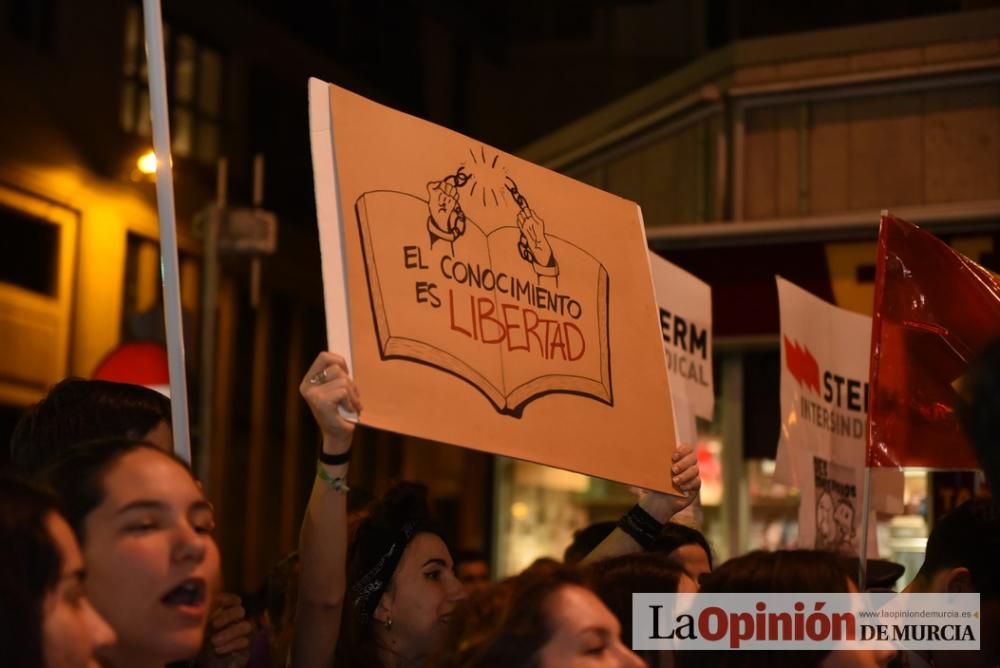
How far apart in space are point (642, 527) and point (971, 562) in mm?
803

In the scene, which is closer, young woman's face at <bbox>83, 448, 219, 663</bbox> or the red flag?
young woman's face at <bbox>83, 448, 219, 663</bbox>

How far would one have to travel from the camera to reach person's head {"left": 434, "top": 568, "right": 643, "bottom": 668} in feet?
8.47

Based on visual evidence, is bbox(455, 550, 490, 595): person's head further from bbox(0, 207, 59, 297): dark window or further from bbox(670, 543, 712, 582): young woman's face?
bbox(0, 207, 59, 297): dark window

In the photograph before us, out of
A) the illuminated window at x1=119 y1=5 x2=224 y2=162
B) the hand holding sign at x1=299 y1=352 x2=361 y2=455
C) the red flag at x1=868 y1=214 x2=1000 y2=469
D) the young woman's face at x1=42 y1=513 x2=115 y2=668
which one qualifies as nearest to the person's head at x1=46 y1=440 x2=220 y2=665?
the young woman's face at x1=42 y1=513 x2=115 y2=668

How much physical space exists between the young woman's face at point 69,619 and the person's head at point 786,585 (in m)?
1.30

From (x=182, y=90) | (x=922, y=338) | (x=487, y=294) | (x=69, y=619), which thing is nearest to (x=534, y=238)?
(x=487, y=294)

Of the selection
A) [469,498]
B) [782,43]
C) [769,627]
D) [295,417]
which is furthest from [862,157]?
[469,498]

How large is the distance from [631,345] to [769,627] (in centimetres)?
82

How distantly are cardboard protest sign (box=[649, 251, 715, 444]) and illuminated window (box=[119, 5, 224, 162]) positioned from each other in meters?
10.9

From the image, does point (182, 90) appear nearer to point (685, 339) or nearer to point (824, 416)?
point (685, 339)

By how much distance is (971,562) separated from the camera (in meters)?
3.77

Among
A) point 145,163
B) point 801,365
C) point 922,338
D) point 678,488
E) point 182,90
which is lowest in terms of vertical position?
point 678,488

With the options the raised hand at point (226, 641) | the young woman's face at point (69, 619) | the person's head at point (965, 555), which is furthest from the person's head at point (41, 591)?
the person's head at point (965, 555)

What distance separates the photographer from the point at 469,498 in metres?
20.6
